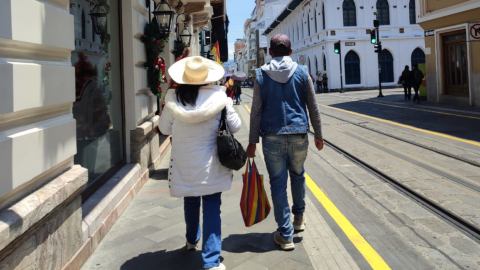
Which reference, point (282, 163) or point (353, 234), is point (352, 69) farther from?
point (282, 163)

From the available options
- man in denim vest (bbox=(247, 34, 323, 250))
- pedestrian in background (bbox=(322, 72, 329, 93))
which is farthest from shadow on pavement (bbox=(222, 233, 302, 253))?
pedestrian in background (bbox=(322, 72, 329, 93))

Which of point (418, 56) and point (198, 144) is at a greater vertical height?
point (198, 144)

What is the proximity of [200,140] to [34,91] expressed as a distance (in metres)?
1.28

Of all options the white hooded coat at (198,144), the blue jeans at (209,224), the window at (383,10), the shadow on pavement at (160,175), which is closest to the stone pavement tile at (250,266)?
the blue jeans at (209,224)

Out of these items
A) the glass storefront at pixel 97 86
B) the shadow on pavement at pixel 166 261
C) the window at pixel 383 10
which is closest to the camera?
the shadow on pavement at pixel 166 261

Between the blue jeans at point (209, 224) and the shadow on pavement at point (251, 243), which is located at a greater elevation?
the blue jeans at point (209, 224)

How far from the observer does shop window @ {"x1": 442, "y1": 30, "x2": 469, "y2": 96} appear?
17734mm

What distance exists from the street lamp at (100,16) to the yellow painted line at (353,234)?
11.7 feet

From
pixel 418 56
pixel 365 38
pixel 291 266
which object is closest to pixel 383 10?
pixel 365 38

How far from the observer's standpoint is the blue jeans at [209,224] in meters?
3.39

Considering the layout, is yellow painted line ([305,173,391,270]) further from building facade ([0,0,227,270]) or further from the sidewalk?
building facade ([0,0,227,270])

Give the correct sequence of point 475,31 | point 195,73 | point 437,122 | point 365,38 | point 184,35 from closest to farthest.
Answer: point 195,73
point 184,35
point 437,122
point 475,31
point 365,38

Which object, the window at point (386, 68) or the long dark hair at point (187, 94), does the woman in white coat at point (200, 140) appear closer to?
the long dark hair at point (187, 94)

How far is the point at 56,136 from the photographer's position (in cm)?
323
